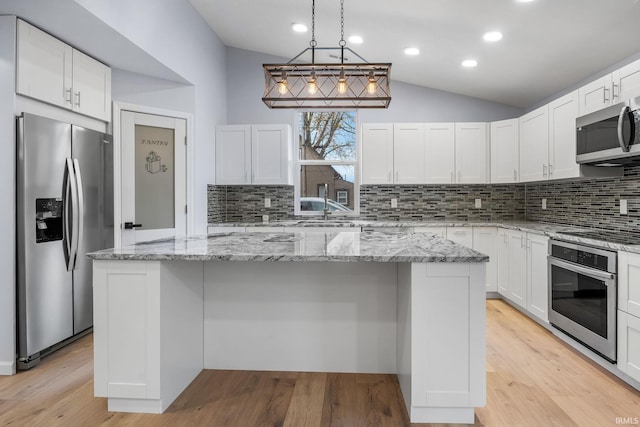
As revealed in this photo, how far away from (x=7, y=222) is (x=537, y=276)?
4128 mm

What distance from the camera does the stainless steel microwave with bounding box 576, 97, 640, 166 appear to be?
2643 millimetres

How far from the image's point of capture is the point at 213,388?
2451mm

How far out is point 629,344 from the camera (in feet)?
8.04

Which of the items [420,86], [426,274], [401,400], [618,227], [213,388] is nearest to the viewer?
[426,274]

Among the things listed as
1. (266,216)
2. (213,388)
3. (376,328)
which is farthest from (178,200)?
(376,328)

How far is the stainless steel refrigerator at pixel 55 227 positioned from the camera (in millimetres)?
2750

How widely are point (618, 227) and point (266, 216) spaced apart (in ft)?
12.3

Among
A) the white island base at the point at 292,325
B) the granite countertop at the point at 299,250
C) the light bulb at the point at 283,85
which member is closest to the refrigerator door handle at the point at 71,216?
the granite countertop at the point at 299,250

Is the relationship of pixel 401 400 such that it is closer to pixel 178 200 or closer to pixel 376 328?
pixel 376 328

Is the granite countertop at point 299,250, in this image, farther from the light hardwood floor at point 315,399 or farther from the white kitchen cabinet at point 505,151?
the white kitchen cabinet at point 505,151

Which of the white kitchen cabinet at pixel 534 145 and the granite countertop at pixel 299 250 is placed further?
the white kitchen cabinet at pixel 534 145

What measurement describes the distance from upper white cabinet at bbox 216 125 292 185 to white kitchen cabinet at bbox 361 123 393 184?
0.94 meters

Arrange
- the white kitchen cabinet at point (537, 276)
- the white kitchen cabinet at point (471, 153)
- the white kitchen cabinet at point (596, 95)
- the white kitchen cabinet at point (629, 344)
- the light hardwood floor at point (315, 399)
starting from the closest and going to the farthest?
the light hardwood floor at point (315, 399)
the white kitchen cabinet at point (629, 344)
the white kitchen cabinet at point (596, 95)
the white kitchen cabinet at point (537, 276)
the white kitchen cabinet at point (471, 153)

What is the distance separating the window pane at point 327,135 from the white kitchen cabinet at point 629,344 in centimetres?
350
